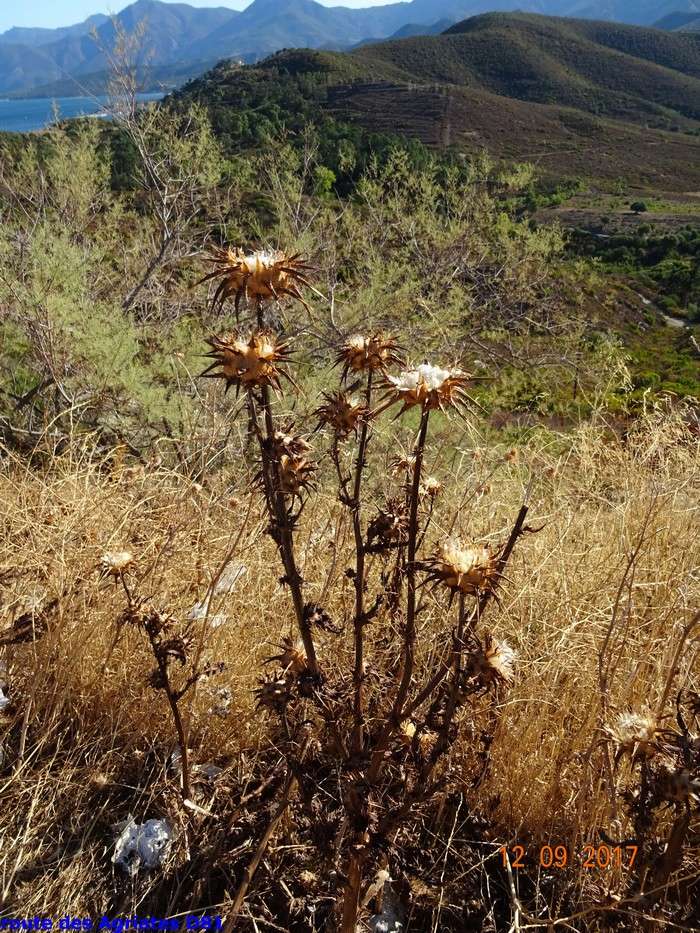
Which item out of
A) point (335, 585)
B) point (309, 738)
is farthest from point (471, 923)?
point (335, 585)

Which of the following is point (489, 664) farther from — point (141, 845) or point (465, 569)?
point (141, 845)

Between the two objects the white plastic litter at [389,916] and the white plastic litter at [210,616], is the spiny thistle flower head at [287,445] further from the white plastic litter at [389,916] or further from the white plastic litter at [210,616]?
the white plastic litter at [389,916]

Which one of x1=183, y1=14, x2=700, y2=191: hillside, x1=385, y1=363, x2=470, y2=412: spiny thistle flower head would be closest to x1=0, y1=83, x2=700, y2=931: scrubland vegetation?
x1=385, y1=363, x2=470, y2=412: spiny thistle flower head

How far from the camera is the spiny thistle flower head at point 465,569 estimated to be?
0.99 m

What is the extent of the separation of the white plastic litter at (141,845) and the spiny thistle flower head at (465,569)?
1103mm

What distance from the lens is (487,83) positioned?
70000mm

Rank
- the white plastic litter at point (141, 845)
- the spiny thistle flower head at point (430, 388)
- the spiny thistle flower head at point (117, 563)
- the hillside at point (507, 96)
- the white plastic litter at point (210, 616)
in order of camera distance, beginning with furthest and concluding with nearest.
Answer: the hillside at point (507, 96) → the white plastic litter at point (210, 616) → the white plastic litter at point (141, 845) → the spiny thistle flower head at point (117, 563) → the spiny thistle flower head at point (430, 388)

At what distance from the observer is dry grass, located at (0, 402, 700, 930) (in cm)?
154

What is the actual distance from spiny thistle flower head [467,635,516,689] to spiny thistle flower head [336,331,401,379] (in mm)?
512

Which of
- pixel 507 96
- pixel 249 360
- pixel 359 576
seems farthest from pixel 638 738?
pixel 507 96

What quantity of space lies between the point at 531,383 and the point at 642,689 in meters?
9.50

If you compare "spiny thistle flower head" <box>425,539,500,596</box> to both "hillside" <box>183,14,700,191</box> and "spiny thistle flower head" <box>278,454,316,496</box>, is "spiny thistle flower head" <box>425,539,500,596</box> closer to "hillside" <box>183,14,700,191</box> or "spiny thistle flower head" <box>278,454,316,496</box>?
"spiny thistle flower head" <box>278,454,316,496</box>

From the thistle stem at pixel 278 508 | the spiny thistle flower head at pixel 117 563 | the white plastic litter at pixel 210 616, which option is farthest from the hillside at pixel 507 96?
the thistle stem at pixel 278 508

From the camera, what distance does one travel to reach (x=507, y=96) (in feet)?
220
